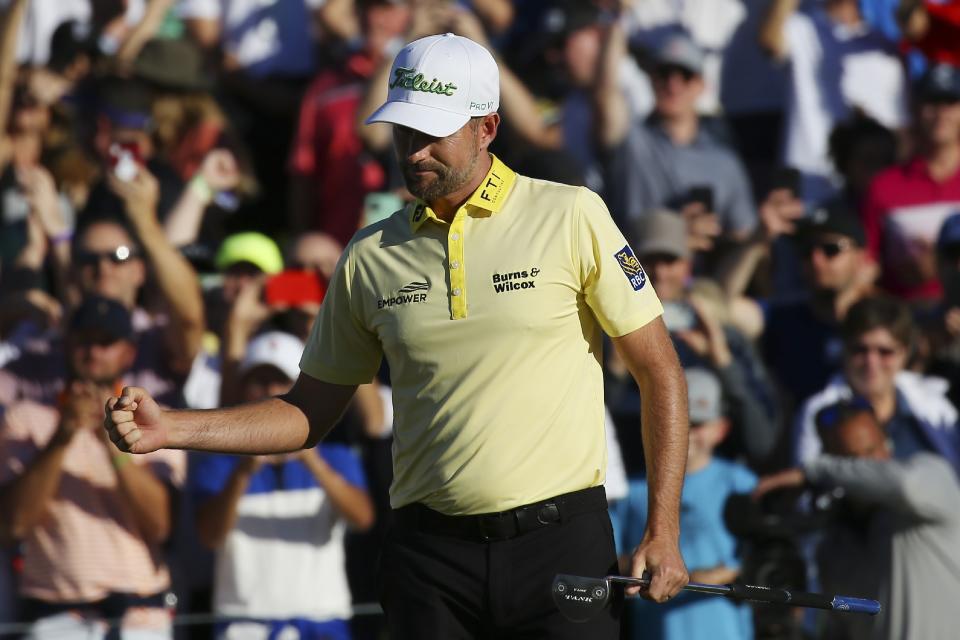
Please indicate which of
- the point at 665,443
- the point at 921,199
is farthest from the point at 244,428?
the point at 921,199

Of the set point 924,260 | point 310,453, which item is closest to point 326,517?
point 310,453

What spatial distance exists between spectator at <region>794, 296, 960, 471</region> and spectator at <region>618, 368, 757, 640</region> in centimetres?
41

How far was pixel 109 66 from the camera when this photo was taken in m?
9.70

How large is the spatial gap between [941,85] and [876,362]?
2154 mm

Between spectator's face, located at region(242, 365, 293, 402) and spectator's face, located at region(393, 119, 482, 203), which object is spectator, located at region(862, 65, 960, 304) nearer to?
spectator's face, located at region(242, 365, 293, 402)

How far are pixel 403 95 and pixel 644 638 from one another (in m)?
3.44

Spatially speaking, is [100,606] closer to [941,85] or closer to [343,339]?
[343,339]

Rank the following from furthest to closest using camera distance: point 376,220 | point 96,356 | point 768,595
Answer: point 96,356 → point 376,220 → point 768,595

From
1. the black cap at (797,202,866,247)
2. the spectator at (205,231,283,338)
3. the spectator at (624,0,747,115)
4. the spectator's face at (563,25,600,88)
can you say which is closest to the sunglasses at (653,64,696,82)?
the spectator's face at (563,25,600,88)

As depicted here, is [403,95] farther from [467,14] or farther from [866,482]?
[467,14]

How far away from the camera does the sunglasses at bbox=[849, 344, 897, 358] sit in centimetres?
757

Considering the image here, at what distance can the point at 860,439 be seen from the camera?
6.98m

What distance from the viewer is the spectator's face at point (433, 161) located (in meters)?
4.30

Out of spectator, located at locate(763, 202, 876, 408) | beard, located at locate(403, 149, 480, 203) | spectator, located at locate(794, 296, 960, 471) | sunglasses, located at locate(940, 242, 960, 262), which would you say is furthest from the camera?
spectator, located at locate(763, 202, 876, 408)
